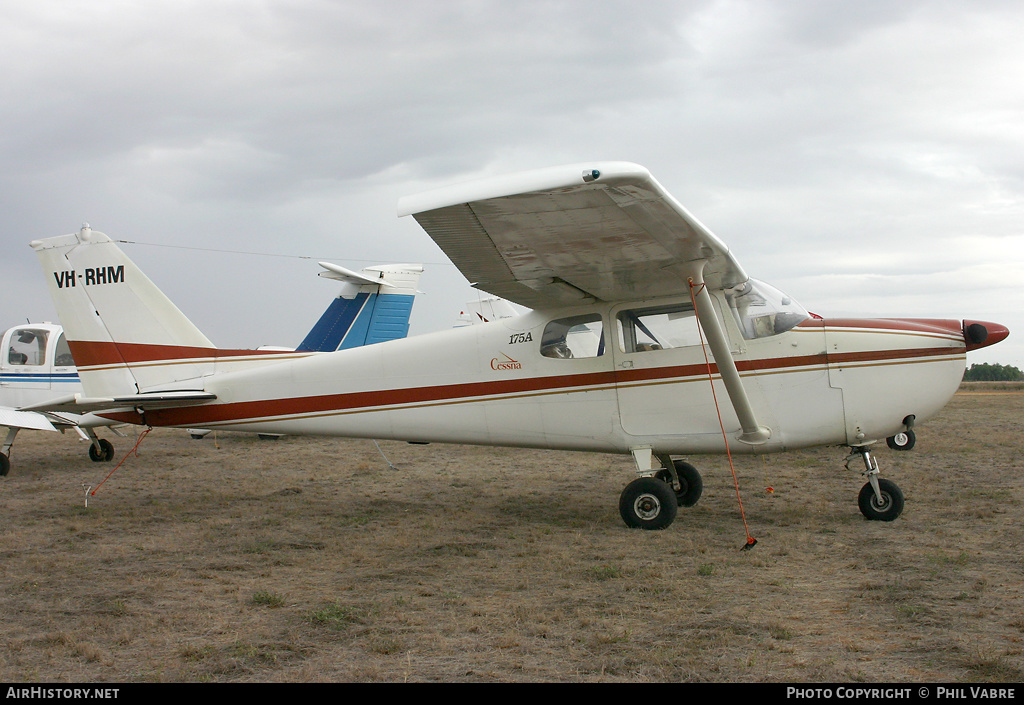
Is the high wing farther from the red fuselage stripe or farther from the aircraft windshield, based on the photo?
the red fuselage stripe

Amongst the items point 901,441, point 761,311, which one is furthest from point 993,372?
point 761,311

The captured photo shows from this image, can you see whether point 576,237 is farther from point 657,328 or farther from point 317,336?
point 317,336

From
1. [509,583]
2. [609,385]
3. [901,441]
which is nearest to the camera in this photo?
[509,583]

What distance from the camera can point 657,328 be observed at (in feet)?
21.3

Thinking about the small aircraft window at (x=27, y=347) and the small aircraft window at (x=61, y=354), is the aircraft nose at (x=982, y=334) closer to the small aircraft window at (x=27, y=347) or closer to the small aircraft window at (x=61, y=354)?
Result: the small aircraft window at (x=61, y=354)

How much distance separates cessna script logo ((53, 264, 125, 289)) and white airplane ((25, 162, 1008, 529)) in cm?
138

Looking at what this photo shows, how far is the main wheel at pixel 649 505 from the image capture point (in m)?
6.05

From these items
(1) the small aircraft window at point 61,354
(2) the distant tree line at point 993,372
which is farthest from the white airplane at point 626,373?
(2) the distant tree line at point 993,372

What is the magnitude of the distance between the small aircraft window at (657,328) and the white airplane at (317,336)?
7.13m

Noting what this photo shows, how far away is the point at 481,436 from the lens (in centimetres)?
692

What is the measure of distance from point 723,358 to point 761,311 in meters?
0.94

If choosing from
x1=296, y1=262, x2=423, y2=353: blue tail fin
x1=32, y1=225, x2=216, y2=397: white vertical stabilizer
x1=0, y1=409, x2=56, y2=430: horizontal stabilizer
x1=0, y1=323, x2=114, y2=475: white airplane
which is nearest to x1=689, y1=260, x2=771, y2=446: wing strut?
x1=32, y1=225, x2=216, y2=397: white vertical stabilizer

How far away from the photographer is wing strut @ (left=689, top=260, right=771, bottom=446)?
18.3 ft

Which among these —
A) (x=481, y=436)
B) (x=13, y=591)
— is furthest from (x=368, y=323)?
(x=13, y=591)
